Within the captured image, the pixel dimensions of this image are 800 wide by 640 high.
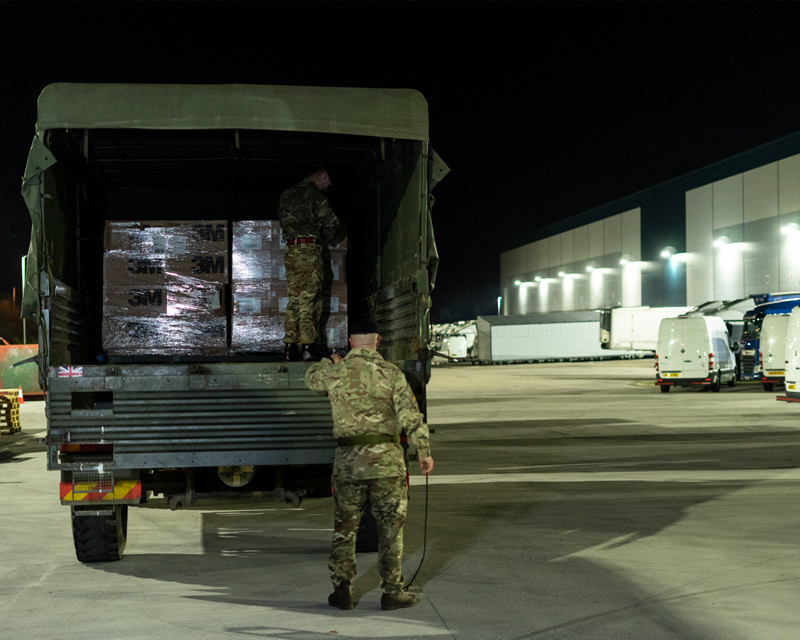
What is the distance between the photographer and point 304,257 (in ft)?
23.9

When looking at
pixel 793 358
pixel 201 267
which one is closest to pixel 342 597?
pixel 201 267

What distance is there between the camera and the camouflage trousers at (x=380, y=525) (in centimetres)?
529

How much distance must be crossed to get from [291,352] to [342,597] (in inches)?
97.6

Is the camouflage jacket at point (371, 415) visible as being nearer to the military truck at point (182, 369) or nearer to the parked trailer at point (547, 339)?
the military truck at point (182, 369)

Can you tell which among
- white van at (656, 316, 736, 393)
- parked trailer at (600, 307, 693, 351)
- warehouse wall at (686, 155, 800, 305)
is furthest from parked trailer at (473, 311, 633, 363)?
white van at (656, 316, 736, 393)

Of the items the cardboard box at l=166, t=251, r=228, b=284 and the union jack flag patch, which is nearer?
the union jack flag patch

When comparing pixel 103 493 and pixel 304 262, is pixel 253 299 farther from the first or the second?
pixel 103 493

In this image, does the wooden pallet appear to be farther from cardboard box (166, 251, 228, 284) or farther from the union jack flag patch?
the union jack flag patch

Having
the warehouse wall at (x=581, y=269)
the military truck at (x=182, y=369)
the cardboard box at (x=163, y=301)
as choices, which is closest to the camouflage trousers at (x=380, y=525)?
the military truck at (x=182, y=369)

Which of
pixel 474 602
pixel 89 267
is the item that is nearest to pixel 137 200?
pixel 89 267

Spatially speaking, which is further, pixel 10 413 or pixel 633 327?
pixel 633 327

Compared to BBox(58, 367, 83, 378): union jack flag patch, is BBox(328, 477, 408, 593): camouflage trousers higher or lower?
lower

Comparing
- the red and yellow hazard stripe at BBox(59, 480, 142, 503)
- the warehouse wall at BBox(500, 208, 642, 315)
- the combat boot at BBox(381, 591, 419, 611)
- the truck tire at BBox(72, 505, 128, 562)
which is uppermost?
the warehouse wall at BBox(500, 208, 642, 315)

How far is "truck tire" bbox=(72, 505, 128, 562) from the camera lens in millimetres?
6316
